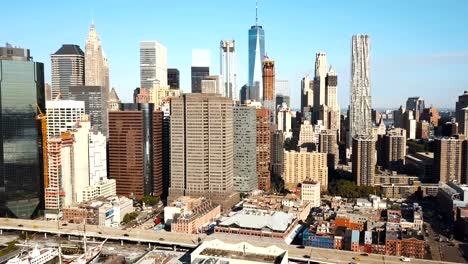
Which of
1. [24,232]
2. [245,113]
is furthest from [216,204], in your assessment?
[24,232]

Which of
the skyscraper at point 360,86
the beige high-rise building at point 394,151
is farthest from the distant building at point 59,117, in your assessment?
the skyscraper at point 360,86

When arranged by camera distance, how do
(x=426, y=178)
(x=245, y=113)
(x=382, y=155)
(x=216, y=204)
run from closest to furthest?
(x=216, y=204) < (x=245, y=113) < (x=426, y=178) < (x=382, y=155)

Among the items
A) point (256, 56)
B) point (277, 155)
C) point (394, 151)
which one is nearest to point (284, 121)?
point (394, 151)

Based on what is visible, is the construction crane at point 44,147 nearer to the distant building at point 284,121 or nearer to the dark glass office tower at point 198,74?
the dark glass office tower at point 198,74

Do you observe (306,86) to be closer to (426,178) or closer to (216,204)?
(426,178)

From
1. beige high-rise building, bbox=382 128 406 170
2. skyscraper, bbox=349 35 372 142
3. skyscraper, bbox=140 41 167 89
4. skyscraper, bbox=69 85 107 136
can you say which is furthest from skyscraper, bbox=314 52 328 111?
skyscraper, bbox=69 85 107 136
